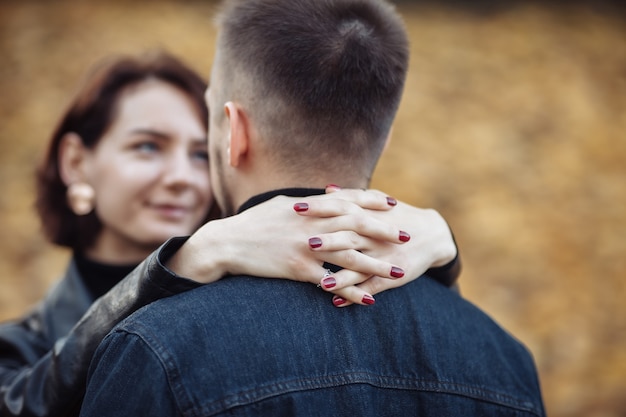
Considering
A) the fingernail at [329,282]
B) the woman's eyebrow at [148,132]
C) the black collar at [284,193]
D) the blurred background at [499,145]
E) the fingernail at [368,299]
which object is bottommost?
the blurred background at [499,145]

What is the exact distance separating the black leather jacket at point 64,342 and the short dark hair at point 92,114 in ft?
1.29

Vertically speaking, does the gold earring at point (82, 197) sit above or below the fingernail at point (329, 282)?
below

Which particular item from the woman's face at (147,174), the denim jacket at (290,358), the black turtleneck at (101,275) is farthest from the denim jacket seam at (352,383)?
the black turtleneck at (101,275)

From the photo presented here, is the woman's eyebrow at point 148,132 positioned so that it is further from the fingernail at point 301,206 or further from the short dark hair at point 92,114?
the fingernail at point 301,206

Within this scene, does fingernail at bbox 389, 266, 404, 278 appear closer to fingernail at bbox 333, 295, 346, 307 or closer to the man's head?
fingernail at bbox 333, 295, 346, 307

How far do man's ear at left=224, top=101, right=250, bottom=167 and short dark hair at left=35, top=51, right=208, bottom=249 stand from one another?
1.27 metres

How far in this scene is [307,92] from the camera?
1481mm

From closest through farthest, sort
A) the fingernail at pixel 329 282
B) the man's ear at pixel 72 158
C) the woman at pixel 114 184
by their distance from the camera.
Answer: the fingernail at pixel 329 282
the woman at pixel 114 184
the man's ear at pixel 72 158

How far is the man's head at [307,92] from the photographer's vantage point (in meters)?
1.49

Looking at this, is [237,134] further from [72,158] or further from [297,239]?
[72,158]

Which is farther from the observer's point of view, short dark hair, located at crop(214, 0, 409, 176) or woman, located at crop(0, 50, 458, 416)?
woman, located at crop(0, 50, 458, 416)

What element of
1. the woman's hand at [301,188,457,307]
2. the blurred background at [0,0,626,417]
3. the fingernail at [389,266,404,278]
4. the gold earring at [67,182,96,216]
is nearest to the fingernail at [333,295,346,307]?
the woman's hand at [301,188,457,307]

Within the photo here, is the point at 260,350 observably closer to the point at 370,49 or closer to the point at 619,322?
the point at 370,49

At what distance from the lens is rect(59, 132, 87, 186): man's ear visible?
2.79 m
